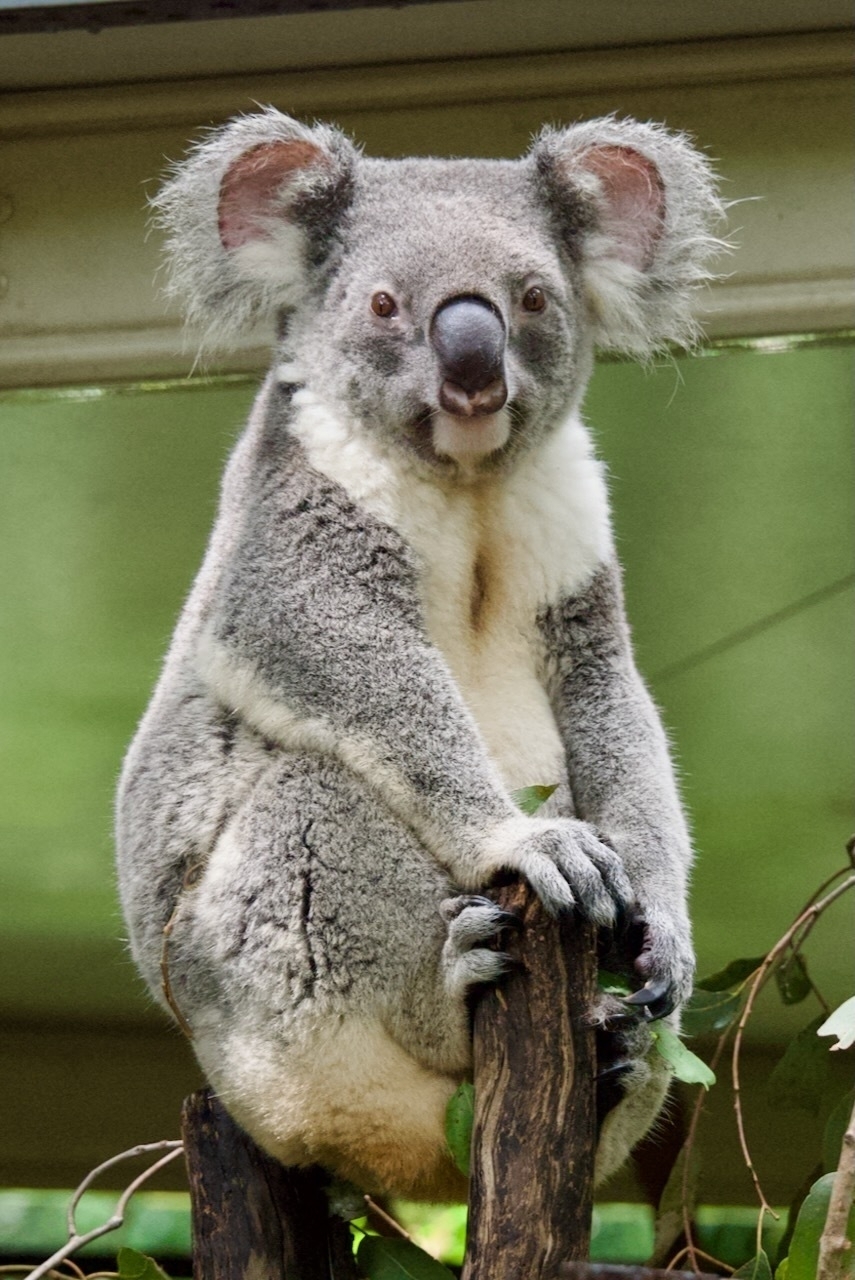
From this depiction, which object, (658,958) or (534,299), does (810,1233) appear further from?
(534,299)


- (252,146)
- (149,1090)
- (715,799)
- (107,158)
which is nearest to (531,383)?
(252,146)

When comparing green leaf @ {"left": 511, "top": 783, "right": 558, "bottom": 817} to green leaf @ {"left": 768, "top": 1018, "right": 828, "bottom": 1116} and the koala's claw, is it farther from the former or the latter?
green leaf @ {"left": 768, "top": 1018, "right": 828, "bottom": 1116}

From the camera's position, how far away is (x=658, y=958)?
2.52 meters

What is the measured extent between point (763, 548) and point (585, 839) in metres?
2.43

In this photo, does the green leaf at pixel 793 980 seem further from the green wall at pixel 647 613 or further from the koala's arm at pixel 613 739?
the green wall at pixel 647 613

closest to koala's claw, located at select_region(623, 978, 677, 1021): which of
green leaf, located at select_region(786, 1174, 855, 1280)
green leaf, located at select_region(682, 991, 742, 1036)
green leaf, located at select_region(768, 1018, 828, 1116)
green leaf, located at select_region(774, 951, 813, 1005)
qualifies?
green leaf, located at select_region(786, 1174, 855, 1280)

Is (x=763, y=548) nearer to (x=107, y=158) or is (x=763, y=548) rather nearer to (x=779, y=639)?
(x=779, y=639)

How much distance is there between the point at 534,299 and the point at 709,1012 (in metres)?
1.53

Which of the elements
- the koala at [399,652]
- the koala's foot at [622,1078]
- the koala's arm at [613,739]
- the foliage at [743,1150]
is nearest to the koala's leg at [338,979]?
the koala at [399,652]

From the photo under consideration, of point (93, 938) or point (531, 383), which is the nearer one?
point (531, 383)

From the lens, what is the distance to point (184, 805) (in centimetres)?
275

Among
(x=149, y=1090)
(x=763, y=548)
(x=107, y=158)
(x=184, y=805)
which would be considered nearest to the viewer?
(x=184, y=805)

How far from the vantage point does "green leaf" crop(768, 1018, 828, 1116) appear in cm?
337

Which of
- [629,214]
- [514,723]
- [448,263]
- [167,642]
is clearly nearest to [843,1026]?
[514,723]
